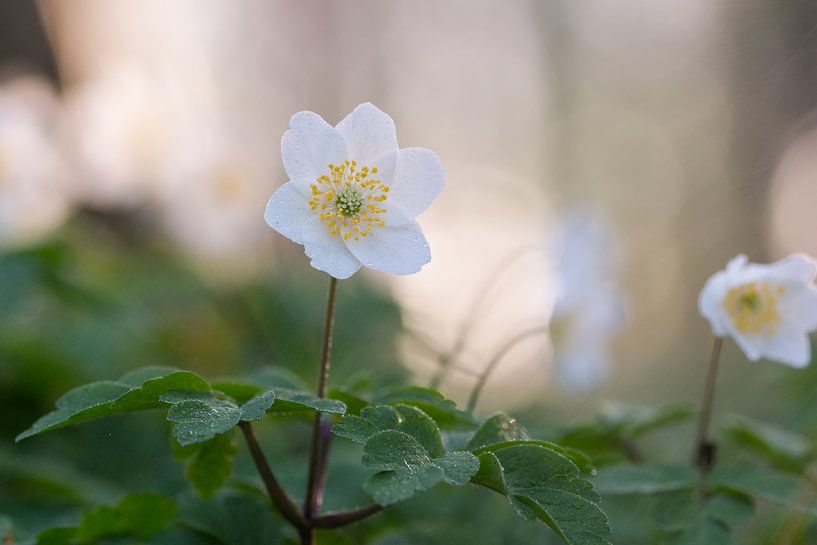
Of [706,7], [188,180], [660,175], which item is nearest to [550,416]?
[188,180]

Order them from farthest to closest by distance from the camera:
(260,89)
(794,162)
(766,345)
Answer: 1. (260,89)
2. (794,162)
3. (766,345)

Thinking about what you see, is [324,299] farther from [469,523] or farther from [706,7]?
[706,7]

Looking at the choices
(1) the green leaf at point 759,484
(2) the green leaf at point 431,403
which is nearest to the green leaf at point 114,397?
(2) the green leaf at point 431,403

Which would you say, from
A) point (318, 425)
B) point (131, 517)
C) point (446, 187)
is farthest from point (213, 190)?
point (318, 425)

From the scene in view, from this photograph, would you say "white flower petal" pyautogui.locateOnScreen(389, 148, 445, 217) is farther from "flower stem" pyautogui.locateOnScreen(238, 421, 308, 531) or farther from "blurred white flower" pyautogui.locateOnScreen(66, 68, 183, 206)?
"blurred white flower" pyautogui.locateOnScreen(66, 68, 183, 206)

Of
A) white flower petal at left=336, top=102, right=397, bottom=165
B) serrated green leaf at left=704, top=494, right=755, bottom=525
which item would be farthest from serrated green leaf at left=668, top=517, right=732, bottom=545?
white flower petal at left=336, top=102, right=397, bottom=165

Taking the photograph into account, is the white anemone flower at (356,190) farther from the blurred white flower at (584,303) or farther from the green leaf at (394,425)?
the blurred white flower at (584,303)
